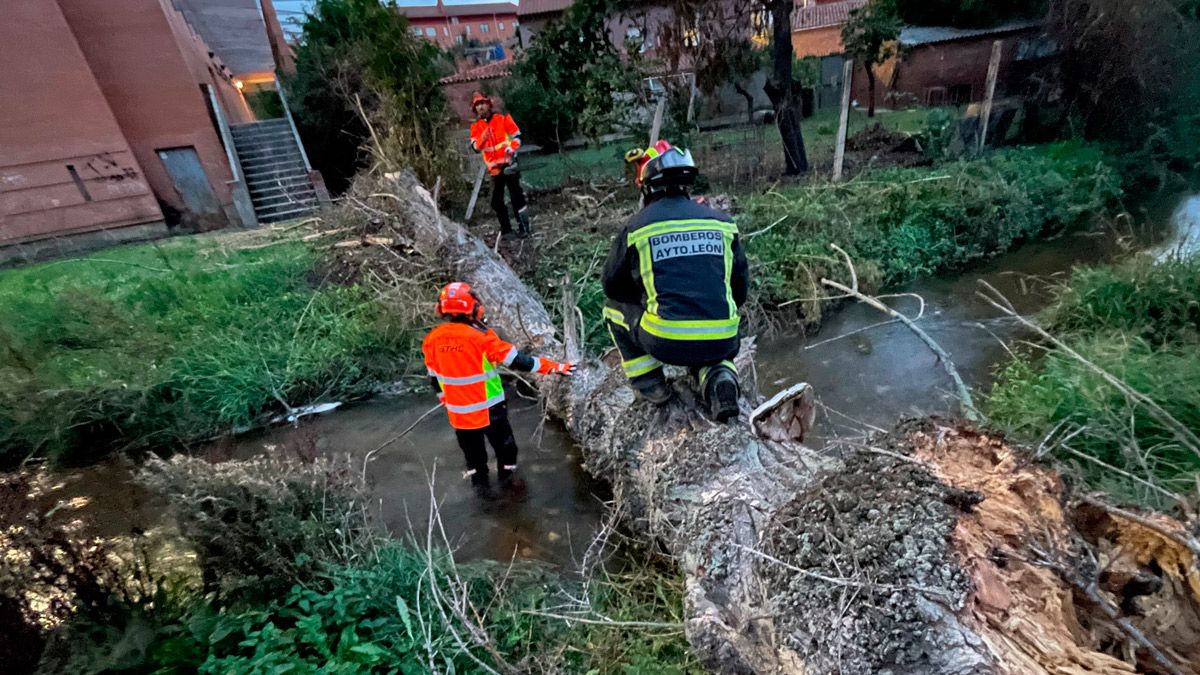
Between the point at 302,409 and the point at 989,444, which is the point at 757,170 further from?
the point at 989,444

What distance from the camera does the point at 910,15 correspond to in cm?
1741

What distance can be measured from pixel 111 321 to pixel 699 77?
928 cm

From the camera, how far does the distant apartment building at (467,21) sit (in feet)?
128

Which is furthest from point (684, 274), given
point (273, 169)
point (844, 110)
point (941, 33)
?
point (941, 33)

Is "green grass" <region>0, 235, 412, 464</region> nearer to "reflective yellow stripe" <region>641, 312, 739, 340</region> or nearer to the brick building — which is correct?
"reflective yellow stripe" <region>641, 312, 739, 340</region>

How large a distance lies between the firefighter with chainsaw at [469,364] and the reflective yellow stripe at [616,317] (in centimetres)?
46

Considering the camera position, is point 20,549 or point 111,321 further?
point 111,321

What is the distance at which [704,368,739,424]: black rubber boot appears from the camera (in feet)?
8.60

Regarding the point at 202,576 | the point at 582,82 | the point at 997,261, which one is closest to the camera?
the point at 202,576

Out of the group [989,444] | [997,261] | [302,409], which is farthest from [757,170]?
[989,444]

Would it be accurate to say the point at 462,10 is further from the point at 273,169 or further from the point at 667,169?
the point at 667,169

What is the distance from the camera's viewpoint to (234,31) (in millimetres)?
18969

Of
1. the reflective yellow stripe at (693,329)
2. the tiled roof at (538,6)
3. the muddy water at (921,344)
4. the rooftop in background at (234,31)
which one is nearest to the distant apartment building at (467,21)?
the tiled roof at (538,6)

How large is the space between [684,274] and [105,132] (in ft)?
42.6
